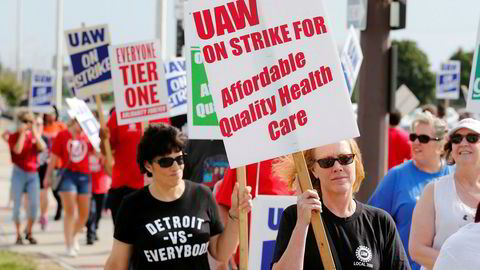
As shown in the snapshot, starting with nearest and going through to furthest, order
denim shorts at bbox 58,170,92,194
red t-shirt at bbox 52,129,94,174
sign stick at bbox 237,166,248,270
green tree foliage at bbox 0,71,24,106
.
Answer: sign stick at bbox 237,166,248,270 < denim shorts at bbox 58,170,92,194 < red t-shirt at bbox 52,129,94,174 < green tree foliage at bbox 0,71,24,106

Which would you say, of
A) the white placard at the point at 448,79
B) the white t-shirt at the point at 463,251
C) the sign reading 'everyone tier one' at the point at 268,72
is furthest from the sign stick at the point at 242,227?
the white placard at the point at 448,79

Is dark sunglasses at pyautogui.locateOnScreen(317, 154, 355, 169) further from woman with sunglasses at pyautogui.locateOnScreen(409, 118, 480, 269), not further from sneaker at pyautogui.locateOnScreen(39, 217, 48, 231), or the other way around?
sneaker at pyautogui.locateOnScreen(39, 217, 48, 231)

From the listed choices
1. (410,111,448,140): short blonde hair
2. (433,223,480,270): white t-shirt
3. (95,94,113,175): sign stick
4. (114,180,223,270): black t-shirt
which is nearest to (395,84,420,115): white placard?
(95,94,113,175): sign stick

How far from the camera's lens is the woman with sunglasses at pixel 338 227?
163 inches

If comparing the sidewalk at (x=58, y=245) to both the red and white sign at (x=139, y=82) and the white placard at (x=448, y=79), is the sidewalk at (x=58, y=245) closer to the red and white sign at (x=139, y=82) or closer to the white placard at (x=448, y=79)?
the red and white sign at (x=139, y=82)

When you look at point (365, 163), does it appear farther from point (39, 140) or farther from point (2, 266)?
point (39, 140)

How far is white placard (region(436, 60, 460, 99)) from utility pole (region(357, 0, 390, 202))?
41.5 ft

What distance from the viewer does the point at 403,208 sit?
20.2 ft

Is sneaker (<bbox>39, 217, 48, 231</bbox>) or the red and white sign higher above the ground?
the red and white sign

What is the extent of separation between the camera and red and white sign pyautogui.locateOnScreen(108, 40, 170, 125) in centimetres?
847

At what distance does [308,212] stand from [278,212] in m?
1.77

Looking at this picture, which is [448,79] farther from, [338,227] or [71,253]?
[338,227]

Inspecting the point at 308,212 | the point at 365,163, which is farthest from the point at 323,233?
the point at 365,163

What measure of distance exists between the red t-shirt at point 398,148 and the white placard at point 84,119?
127 inches
